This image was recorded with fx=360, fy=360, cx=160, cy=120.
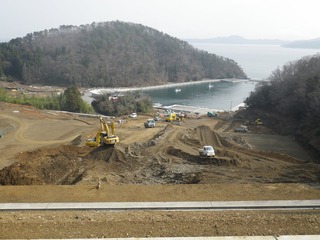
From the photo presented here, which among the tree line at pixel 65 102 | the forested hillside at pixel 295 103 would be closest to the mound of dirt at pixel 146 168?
the forested hillside at pixel 295 103

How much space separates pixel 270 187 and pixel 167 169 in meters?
5.77

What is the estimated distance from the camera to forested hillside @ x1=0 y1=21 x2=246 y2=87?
11988 cm

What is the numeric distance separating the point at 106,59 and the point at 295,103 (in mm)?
102468

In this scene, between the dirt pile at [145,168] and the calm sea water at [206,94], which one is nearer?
the dirt pile at [145,168]

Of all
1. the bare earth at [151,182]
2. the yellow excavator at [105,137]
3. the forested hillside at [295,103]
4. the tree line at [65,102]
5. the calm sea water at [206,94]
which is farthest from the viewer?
the calm sea water at [206,94]

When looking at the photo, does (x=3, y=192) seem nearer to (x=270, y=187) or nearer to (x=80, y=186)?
(x=80, y=186)

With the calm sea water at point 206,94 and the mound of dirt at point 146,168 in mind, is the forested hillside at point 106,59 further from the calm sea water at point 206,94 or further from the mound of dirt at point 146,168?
the mound of dirt at point 146,168

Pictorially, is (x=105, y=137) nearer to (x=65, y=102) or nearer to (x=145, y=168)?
(x=145, y=168)

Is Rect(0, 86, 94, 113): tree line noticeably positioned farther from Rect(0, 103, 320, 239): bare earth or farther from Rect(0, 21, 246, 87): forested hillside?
Rect(0, 21, 246, 87): forested hillside

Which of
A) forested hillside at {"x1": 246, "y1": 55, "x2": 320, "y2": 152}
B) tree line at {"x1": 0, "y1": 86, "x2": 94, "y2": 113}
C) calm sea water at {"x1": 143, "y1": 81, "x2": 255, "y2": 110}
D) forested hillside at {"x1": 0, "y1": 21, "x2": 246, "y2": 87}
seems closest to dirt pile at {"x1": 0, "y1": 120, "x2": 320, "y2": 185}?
forested hillside at {"x1": 246, "y1": 55, "x2": 320, "y2": 152}

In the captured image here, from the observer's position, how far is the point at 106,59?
136375 mm

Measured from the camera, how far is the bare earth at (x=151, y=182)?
1057cm

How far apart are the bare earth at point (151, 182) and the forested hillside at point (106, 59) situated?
297 feet

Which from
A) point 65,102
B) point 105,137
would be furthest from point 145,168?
point 65,102
